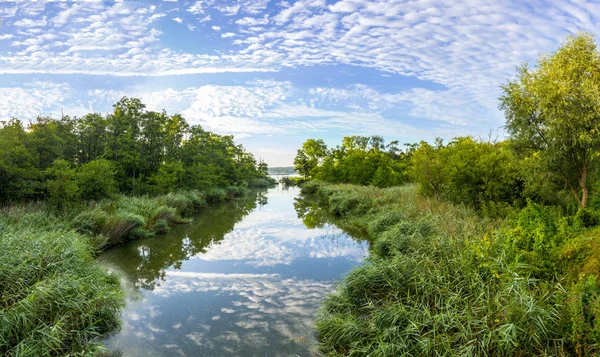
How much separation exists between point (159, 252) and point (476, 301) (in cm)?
1077

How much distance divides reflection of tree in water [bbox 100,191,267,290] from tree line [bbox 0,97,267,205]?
10.3ft

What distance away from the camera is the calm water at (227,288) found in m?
5.69

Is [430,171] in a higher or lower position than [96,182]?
higher

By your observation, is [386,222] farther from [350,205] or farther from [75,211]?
[75,211]

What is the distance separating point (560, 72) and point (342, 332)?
10668 millimetres

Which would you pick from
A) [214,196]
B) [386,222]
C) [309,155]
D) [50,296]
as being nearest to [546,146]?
[386,222]

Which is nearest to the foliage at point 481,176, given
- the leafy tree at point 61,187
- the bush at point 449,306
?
the bush at point 449,306

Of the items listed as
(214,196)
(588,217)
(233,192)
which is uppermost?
(588,217)

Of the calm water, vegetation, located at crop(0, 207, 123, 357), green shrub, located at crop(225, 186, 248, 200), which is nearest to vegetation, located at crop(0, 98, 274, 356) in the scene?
vegetation, located at crop(0, 207, 123, 357)

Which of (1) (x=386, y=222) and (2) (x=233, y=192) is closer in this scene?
(1) (x=386, y=222)

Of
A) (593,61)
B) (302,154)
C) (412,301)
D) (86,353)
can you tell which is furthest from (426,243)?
(302,154)

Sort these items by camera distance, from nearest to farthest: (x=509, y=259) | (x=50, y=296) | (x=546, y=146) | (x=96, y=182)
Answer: (x=50, y=296) → (x=509, y=259) → (x=546, y=146) → (x=96, y=182)

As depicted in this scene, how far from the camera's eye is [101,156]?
20109 mm

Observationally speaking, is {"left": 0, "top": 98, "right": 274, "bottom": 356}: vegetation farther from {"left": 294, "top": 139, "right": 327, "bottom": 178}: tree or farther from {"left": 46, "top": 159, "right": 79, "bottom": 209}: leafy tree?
{"left": 294, "top": 139, "right": 327, "bottom": 178}: tree
